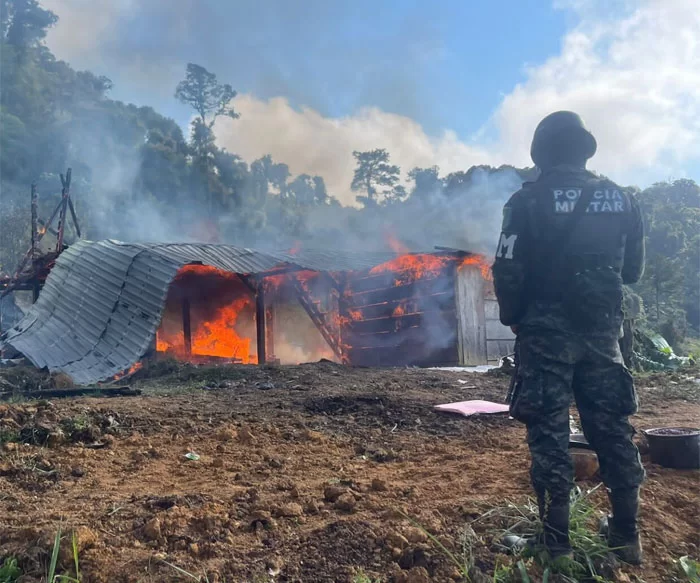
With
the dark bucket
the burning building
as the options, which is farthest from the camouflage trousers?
the burning building

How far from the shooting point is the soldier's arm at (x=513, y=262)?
2.62m

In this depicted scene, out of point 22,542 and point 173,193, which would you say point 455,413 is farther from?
point 173,193

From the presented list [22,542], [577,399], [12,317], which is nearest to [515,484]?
[577,399]

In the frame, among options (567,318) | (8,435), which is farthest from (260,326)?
(567,318)

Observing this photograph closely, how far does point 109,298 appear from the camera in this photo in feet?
38.8

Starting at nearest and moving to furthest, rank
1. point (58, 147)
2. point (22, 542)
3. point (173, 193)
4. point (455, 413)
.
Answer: point (22, 542), point (455, 413), point (58, 147), point (173, 193)

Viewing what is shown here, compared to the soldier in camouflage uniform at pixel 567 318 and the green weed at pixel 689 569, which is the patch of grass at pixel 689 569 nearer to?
the green weed at pixel 689 569

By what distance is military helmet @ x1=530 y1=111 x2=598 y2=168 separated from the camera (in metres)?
2.75

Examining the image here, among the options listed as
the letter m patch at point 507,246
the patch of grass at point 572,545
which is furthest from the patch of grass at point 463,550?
the letter m patch at point 507,246

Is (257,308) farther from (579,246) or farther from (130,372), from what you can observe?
(579,246)

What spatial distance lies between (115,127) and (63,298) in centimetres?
3100

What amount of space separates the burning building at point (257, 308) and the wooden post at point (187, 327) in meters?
0.03

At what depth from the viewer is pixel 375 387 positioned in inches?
A: 321

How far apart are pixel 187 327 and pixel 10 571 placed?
12126mm
